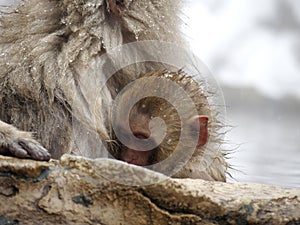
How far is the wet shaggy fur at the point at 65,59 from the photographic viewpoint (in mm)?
1820

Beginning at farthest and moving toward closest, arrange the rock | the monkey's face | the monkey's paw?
the monkey's face, the monkey's paw, the rock

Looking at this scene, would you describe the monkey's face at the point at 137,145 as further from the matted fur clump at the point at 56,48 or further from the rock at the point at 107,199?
the rock at the point at 107,199

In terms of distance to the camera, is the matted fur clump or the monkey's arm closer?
the monkey's arm

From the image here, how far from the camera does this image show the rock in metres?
1.32

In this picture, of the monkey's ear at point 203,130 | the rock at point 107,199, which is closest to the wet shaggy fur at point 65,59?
the monkey's ear at point 203,130

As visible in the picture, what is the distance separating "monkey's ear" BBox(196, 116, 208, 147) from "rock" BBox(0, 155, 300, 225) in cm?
41

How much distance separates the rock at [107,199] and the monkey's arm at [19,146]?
0.06m

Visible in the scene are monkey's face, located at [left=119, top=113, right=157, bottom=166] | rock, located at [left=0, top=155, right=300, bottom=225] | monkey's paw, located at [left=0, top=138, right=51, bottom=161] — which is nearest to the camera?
rock, located at [left=0, top=155, right=300, bottom=225]

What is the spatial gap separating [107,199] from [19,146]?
24 centimetres

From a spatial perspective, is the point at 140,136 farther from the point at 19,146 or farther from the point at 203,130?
the point at 19,146

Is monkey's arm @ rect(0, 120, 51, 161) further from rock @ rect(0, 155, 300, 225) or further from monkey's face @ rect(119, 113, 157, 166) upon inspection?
monkey's face @ rect(119, 113, 157, 166)

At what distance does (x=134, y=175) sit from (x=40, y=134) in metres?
0.57

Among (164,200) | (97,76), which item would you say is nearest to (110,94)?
(97,76)

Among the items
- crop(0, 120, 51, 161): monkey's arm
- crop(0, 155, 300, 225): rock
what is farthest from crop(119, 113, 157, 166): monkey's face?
crop(0, 155, 300, 225): rock
